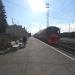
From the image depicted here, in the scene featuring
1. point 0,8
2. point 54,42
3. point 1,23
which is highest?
point 0,8

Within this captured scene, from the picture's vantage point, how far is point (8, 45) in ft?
96.7

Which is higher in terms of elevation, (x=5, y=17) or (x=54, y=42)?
(x=5, y=17)

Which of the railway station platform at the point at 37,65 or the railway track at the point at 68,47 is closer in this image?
the railway station platform at the point at 37,65

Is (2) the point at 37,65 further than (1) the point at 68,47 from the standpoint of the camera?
No

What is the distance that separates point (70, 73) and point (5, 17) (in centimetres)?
9221

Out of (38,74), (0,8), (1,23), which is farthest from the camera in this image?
(0,8)

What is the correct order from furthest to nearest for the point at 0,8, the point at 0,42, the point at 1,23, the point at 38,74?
1. the point at 0,8
2. the point at 1,23
3. the point at 0,42
4. the point at 38,74

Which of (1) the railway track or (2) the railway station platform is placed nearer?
(2) the railway station platform

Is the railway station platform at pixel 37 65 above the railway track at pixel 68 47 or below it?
above

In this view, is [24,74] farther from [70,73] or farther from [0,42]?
[0,42]

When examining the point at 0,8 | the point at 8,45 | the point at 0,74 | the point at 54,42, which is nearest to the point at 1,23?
the point at 0,8

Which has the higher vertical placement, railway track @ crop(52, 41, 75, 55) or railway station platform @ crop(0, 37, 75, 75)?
railway station platform @ crop(0, 37, 75, 75)

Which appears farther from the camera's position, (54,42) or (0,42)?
(54,42)

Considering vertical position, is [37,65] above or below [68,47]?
above
